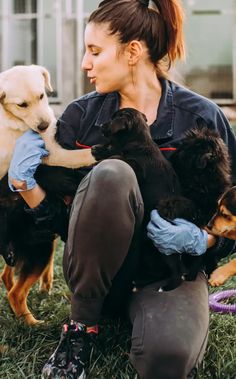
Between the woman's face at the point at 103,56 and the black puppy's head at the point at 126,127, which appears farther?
the woman's face at the point at 103,56

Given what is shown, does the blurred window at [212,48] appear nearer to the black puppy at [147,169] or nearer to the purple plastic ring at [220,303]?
the purple plastic ring at [220,303]

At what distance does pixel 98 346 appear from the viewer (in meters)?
2.97

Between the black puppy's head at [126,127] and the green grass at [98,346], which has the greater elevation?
the black puppy's head at [126,127]

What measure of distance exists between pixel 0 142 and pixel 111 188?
96cm

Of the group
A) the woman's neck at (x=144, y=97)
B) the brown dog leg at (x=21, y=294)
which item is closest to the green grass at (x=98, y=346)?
the brown dog leg at (x=21, y=294)

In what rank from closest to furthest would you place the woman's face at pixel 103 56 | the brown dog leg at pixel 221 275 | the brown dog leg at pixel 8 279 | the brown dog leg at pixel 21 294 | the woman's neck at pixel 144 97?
1. the woman's face at pixel 103 56
2. the woman's neck at pixel 144 97
3. the brown dog leg at pixel 21 294
4. the brown dog leg at pixel 8 279
5. the brown dog leg at pixel 221 275

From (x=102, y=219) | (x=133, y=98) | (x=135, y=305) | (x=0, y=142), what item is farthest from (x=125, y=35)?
(x=135, y=305)

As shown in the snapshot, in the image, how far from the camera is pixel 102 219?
8.33ft

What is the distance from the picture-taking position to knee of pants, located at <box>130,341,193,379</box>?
8.07ft

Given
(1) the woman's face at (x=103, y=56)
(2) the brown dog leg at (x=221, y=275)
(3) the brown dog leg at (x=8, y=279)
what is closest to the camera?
(1) the woman's face at (x=103, y=56)

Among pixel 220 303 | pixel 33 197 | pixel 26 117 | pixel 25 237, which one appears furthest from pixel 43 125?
pixel 220 303

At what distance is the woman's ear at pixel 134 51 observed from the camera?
3117mm

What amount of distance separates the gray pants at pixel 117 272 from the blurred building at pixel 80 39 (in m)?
9.50

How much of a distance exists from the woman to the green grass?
13 cm
